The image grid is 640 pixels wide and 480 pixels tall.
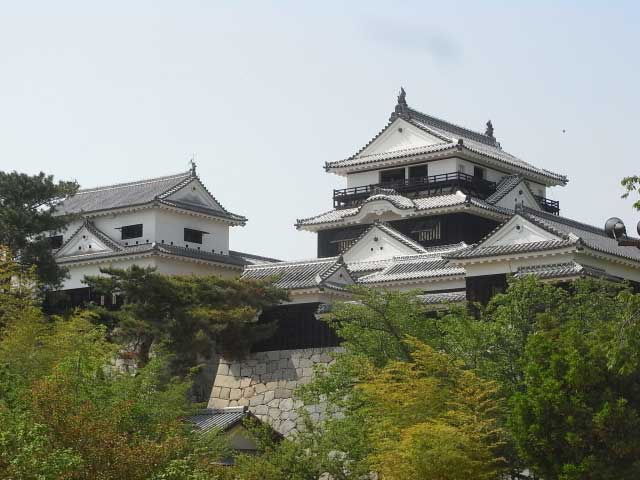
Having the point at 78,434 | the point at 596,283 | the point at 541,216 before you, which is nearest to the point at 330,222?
the point at 541,216

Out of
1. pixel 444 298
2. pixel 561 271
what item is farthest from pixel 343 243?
pixel 561 271

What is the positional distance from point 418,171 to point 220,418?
19.5m

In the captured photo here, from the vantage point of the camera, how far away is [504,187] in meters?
44.8

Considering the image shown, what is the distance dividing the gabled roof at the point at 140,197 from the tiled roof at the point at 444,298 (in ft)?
38.1

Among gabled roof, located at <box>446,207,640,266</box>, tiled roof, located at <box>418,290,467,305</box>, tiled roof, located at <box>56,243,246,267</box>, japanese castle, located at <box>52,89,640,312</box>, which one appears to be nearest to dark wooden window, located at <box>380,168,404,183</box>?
japanese castle, located at <box>52,89,640,312</box>

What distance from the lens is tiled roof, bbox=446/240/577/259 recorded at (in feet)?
102

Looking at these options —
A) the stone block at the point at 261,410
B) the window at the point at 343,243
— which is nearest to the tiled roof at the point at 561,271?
the stone block at the point at 261,410

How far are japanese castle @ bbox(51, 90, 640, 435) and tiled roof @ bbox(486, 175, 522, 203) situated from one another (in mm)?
107

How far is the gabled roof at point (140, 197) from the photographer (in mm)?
41500

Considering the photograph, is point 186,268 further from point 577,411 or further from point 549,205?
point 577,411

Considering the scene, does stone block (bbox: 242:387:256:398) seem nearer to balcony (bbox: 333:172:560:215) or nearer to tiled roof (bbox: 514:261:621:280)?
tiled roof (bbox: 514:261:621:280)

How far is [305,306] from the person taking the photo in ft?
108

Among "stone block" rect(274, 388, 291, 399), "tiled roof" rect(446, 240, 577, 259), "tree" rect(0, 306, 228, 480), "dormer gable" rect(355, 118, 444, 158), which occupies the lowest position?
"tree" rect(0, 306, 228, 480)

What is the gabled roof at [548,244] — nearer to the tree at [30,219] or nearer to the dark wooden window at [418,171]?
the dark wooden window at [418,171]
